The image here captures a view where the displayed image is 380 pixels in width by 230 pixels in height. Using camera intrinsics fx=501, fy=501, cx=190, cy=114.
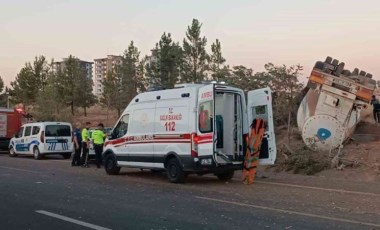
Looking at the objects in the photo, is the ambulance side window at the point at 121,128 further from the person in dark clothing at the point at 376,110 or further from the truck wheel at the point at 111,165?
the person in dark clothing at the point at 376,110

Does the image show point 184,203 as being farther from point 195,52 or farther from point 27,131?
point 195,52

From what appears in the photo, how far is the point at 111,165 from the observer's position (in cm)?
1625

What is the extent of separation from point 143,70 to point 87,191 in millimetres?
→ 31145

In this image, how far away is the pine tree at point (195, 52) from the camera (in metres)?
36.6

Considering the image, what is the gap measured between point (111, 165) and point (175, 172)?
3.46 m

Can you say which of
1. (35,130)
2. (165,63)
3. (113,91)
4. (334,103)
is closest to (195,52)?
(165,63)

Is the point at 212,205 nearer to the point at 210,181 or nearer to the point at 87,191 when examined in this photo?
the point at 87,191

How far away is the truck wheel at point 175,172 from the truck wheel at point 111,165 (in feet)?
9.51

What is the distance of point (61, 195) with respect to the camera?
36.7ft

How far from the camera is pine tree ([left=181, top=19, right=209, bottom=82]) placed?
3662 centimetres

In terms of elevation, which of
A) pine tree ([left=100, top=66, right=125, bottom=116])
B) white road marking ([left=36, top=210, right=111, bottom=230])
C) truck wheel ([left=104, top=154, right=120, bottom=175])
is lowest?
white road marking ([left=36, top=210, right=111, bottom=230])

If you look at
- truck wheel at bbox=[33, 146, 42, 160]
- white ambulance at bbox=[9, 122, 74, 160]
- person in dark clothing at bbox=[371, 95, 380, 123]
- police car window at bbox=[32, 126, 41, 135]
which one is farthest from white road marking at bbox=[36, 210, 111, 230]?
person in dark clothing at bbox=[371, 95, 380, 123]

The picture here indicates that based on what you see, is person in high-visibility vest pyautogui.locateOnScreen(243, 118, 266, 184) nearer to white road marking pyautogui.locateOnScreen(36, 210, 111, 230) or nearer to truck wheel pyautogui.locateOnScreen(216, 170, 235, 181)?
truck wheel pyautogui.locateOnScreen(216, 170, 235, 181)

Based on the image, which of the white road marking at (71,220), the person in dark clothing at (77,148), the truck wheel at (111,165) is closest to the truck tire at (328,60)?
the truck wheel at (111,165)
